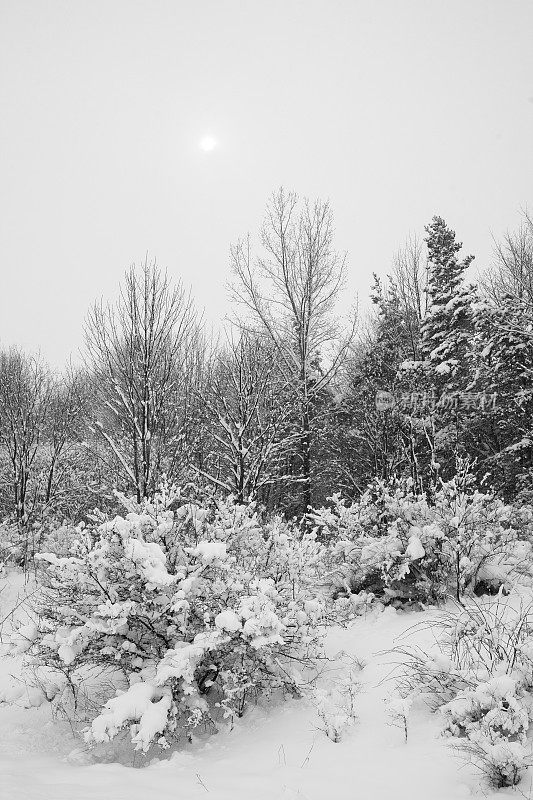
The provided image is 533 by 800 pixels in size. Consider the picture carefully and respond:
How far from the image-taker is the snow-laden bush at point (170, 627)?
4465 mm

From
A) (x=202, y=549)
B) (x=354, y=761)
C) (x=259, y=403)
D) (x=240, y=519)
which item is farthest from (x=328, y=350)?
(x=354, y=761)

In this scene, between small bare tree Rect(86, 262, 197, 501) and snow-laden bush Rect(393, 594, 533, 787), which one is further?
Answer: small bare tree Rect(86, 262, 197, 501)

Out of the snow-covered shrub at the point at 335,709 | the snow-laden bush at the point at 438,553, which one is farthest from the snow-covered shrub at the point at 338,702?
the snow-laden bush at the point at 438,553

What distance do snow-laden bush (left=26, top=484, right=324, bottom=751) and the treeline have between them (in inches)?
170

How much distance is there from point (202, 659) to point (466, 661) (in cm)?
247

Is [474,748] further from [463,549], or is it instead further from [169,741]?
[463,549]

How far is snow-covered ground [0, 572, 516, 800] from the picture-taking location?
3.25 meters

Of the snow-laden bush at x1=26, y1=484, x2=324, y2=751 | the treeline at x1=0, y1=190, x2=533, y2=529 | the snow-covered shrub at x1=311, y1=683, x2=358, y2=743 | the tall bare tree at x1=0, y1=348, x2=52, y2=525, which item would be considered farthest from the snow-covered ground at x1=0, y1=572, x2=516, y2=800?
the tall bare tree at x1=0, y1=348, x2=52, y2=525

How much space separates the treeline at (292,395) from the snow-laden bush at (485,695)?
6044 millimetres

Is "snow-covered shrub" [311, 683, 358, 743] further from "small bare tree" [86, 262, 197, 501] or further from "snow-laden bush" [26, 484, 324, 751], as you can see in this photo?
"small bare tree" [86, 262, 197, 501]

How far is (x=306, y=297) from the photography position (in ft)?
51.2

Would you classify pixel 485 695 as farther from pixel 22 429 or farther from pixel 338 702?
pixel 22 429

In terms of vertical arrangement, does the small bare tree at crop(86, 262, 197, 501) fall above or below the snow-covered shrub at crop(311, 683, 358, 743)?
above

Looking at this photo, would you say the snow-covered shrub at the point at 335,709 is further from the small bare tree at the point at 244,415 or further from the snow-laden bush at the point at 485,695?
the small bare tree at the point at 244,415
